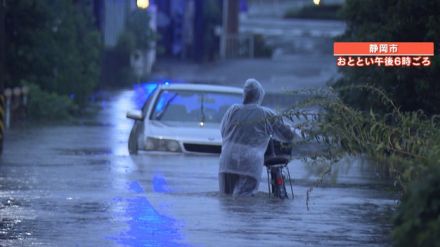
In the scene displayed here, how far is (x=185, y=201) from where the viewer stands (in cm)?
1310

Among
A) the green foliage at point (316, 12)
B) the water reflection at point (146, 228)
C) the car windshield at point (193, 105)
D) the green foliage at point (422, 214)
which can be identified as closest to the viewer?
the green foliage at point (422, 214)

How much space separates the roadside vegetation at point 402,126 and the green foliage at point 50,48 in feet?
49.4

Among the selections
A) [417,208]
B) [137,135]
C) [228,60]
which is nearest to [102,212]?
[417,208]

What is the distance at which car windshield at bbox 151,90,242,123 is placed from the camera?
19734mm

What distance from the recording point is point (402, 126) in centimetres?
884

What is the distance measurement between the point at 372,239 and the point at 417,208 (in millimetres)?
4319

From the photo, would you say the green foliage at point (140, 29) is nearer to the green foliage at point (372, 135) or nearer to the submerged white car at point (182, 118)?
the submerged white car at point (182, 118)

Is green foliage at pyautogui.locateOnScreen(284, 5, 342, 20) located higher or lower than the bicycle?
higher

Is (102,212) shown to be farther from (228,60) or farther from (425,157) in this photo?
(228,60)

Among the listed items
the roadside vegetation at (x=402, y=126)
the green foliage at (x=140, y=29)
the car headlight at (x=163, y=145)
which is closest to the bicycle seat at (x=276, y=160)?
the roadside vegetation at (x=402, y=126)

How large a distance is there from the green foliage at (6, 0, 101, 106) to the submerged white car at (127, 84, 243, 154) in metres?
10.5

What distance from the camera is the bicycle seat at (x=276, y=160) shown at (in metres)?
13.6

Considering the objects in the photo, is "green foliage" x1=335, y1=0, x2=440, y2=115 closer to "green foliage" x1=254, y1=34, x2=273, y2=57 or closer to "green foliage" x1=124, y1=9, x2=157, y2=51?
"green foliage" x1=124, y1=9, x2=157, y2=51

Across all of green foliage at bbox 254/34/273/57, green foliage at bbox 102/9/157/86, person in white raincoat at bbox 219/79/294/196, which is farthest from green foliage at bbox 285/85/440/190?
green foliage at bbox 254/34/273/57
